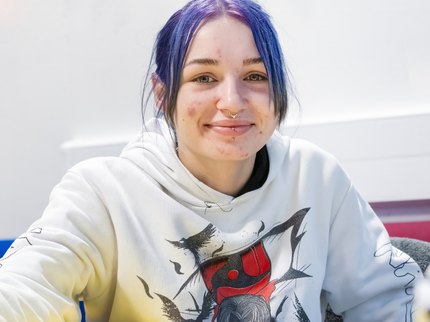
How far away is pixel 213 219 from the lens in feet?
2.70

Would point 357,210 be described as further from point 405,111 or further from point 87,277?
point 405,111

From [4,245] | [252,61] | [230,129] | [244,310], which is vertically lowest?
[4,245]

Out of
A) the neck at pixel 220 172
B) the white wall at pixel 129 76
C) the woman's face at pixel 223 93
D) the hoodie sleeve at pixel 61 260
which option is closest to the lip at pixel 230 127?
the woman's face at pixel 223 93

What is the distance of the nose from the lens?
717 millimetres

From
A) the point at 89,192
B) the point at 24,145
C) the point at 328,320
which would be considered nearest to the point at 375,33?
the point at 328,320

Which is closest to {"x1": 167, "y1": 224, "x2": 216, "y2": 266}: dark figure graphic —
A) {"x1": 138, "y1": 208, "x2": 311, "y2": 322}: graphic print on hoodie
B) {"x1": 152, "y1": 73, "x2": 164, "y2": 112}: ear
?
{"x1": 138, "y1": 208, "x2": 311, "y2": 322}: graphic print on hoodie

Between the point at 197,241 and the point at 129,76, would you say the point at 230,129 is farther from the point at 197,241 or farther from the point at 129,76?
the point at 129,76

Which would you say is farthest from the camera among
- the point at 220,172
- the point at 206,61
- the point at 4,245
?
the point at 4,245

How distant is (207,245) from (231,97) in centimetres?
28

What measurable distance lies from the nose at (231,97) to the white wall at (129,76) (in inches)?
38.1

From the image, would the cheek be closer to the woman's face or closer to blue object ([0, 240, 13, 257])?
the woman's face

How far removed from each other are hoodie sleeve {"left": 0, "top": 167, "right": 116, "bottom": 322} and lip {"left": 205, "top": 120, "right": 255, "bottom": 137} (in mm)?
248

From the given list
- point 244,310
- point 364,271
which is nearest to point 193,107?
point 244,310

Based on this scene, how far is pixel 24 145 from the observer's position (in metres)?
1.91
